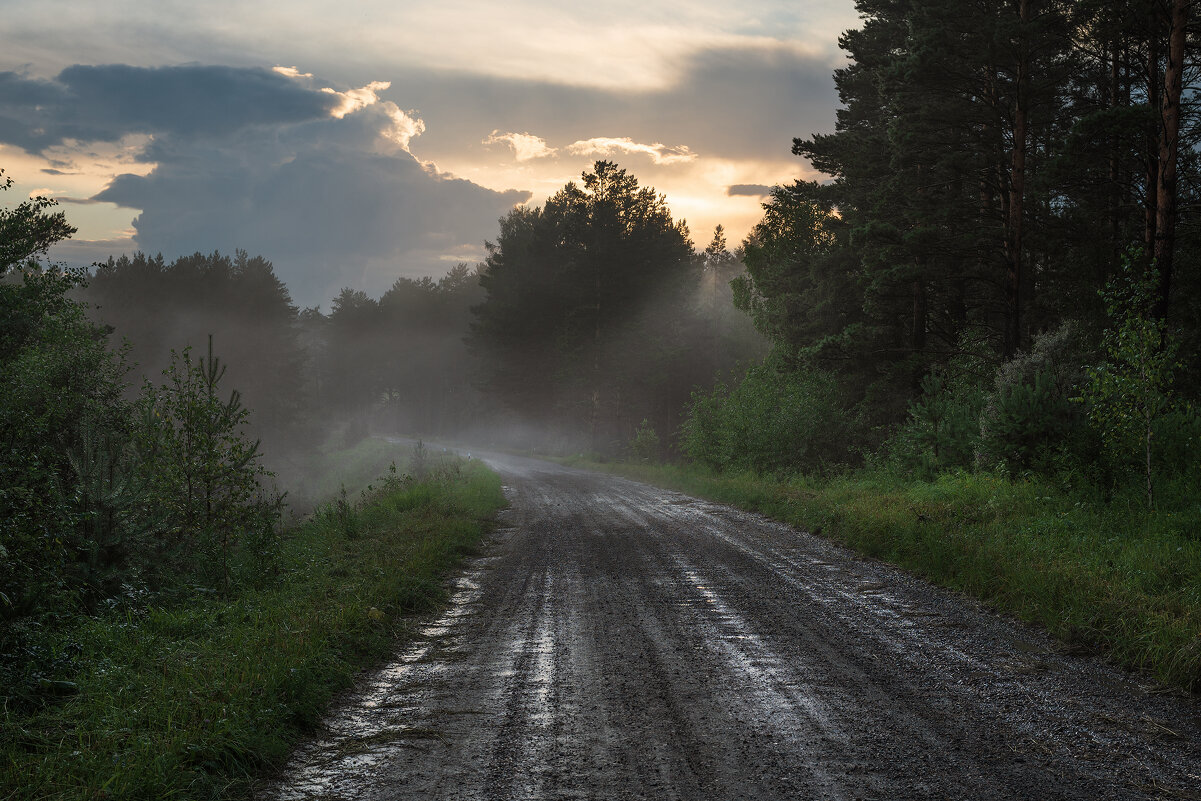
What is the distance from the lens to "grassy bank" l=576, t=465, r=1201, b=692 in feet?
21.6

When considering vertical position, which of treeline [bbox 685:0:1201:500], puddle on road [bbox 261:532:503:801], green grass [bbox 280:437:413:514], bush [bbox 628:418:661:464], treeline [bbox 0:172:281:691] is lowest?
green grass [bbox 280:437:413:514]

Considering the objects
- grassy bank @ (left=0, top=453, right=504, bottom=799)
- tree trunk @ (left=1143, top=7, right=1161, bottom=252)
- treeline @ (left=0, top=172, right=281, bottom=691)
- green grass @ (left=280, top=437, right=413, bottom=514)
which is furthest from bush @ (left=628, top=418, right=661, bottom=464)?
grassy bank @ (left=0, top=453, right=504, bottom=799)

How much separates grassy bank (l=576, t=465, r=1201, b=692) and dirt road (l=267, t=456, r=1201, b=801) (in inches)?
17.4

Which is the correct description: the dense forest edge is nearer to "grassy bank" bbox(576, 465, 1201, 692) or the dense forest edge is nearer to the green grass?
"grassy bank" bbox(576, 465, 1201, 692)

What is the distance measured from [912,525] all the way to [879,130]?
16835mm

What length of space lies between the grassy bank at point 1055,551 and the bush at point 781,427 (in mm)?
6971

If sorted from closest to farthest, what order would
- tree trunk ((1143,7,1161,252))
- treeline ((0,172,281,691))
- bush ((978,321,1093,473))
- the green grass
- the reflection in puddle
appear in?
the reflection in puddle < treeline ((0,172,281,691)) < bush ((978,321,1093,473)) < tree trunk ((1143,7,1161,252)) < the green grass

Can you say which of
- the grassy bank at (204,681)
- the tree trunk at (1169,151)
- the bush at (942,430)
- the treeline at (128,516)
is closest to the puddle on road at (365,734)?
the grassy bank at (204,681)

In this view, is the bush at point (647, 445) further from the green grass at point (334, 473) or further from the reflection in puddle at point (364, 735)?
the reflection in puddle at point (364, 735)

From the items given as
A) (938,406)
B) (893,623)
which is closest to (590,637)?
(893,623)

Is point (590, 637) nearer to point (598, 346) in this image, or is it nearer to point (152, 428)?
point (152, 428)

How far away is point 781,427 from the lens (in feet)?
76.9

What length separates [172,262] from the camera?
58.7m

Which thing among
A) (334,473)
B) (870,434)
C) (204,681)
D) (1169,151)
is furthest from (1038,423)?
(334,473)
